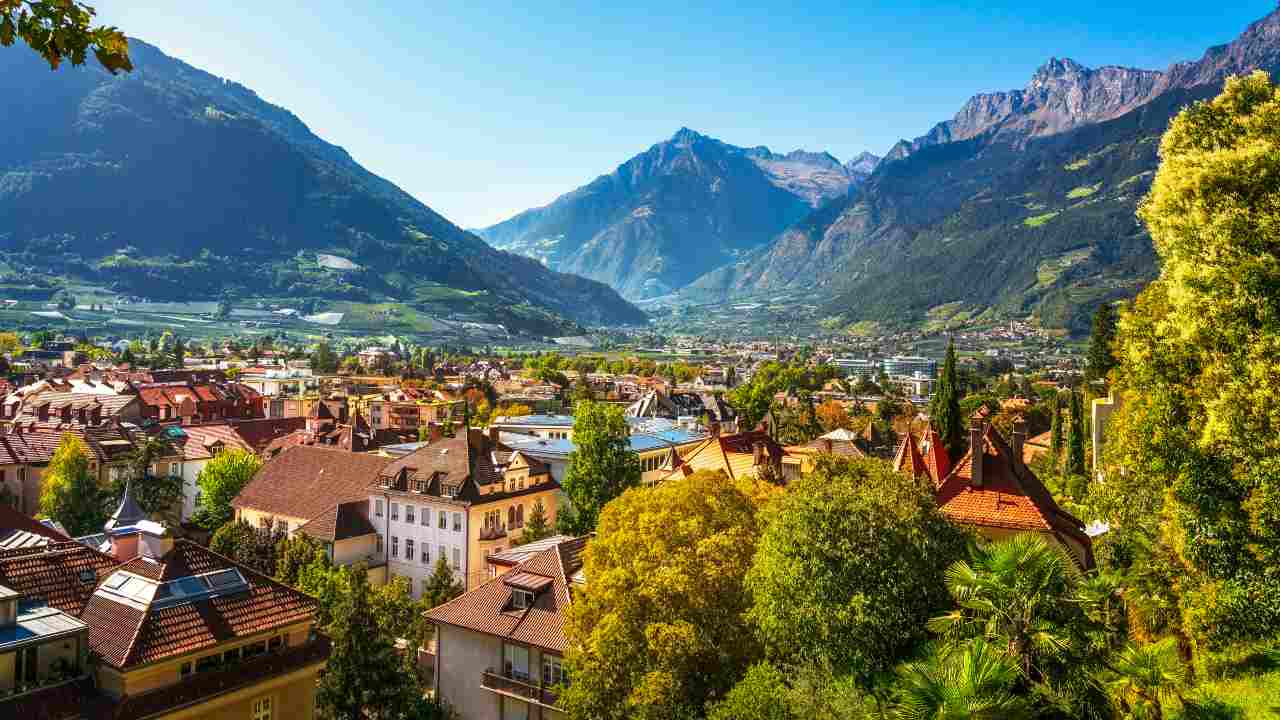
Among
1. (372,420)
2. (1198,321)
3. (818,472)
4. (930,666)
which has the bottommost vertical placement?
(372,420)

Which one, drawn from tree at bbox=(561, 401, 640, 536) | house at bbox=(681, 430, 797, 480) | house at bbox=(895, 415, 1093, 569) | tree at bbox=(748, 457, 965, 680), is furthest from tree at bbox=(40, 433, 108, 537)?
house at bbox=(895, 415, 1093, 569)

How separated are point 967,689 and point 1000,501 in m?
19.4

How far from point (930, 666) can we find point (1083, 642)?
11.0ft

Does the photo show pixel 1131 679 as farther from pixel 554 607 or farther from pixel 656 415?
pixel 656 415

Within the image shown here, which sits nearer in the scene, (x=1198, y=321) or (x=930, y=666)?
(x=930, y=666)

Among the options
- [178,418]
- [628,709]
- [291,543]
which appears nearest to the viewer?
[628,709]

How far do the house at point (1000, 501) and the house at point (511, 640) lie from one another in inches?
554

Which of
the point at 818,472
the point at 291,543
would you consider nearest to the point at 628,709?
the point at 818,472

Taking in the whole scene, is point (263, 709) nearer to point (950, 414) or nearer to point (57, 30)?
point (57, 30)

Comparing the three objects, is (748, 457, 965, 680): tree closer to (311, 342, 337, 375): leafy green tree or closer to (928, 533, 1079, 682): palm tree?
(928, 533, 1079, 682): palm tree

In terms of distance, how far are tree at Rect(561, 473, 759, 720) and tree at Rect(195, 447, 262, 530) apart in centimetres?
4472

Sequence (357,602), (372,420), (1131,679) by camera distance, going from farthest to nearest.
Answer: (372,420), (357,602), (1131,679)

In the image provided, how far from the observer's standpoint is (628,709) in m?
25.2

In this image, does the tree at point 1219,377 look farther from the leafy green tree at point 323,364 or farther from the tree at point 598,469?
the leafy green tree at point 323,364
